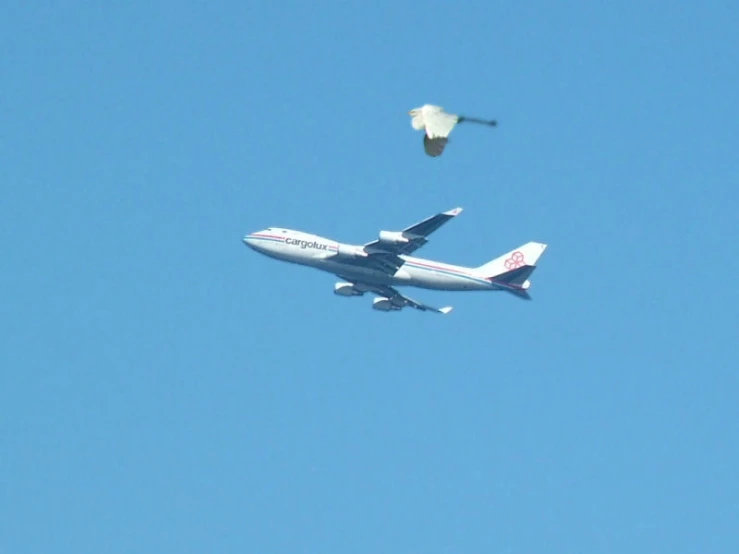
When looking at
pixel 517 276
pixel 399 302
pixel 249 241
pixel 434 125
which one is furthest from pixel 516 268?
pixel 434 125

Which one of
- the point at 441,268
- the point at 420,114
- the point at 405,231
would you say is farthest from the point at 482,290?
the point at 420,114

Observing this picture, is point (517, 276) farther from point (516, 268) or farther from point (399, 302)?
point (399, 302)

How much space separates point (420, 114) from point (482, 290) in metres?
60.7

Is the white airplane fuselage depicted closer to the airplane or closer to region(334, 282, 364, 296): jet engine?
the airplane

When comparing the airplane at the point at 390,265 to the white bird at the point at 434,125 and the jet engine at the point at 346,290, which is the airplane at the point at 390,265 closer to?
the jet engine at the point at 346,290

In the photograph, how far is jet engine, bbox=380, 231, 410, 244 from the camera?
10025 cm

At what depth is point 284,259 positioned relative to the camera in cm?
10700

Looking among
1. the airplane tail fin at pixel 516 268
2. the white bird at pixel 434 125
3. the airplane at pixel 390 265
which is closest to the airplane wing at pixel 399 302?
the airplane at pixel 390 265

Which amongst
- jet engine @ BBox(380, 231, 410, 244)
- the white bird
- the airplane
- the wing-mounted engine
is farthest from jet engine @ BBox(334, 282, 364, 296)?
the white bird

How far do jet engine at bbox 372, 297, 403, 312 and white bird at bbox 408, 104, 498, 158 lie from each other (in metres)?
62.9

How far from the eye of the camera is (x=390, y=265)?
104 metres

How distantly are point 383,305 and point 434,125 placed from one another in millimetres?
63693

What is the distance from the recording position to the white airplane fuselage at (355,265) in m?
104

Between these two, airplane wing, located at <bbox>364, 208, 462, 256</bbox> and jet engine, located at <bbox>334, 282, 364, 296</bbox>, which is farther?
jet engine, located at <bbox>334, 282, 364, 296</bbox>
